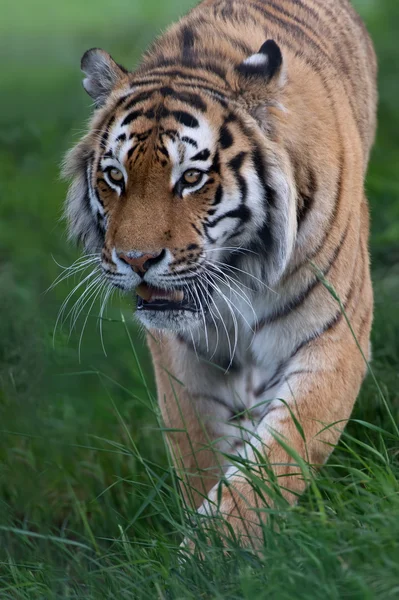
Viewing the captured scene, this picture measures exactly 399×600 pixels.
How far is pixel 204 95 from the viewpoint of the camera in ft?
11.0

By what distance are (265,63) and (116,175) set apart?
59 centimetres

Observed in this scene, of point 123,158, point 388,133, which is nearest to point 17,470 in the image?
point 123,158

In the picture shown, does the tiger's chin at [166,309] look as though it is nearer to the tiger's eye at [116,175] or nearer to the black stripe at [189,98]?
the tiger's eye at [116,175]

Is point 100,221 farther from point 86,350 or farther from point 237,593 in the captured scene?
point 86,350

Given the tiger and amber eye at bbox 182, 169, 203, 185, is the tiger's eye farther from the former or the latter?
amber eye at bbox 182, 169, 203, 185

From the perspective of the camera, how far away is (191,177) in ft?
10.4

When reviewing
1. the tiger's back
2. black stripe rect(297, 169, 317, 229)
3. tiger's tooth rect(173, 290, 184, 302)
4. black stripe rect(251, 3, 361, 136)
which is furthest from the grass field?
black stripe rect(251, 3, 361, 136)

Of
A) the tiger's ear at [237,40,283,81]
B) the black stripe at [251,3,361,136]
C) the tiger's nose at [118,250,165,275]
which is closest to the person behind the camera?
the tiger's nose at [118,250,165,275]

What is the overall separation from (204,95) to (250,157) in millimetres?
267

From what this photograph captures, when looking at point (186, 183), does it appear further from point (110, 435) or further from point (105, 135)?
point (110, 435)

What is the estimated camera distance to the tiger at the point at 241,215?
10.4ft

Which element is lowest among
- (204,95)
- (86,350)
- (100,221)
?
(86,350)

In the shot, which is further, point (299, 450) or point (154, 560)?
point (299, 450)

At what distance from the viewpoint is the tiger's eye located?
3266 mm
